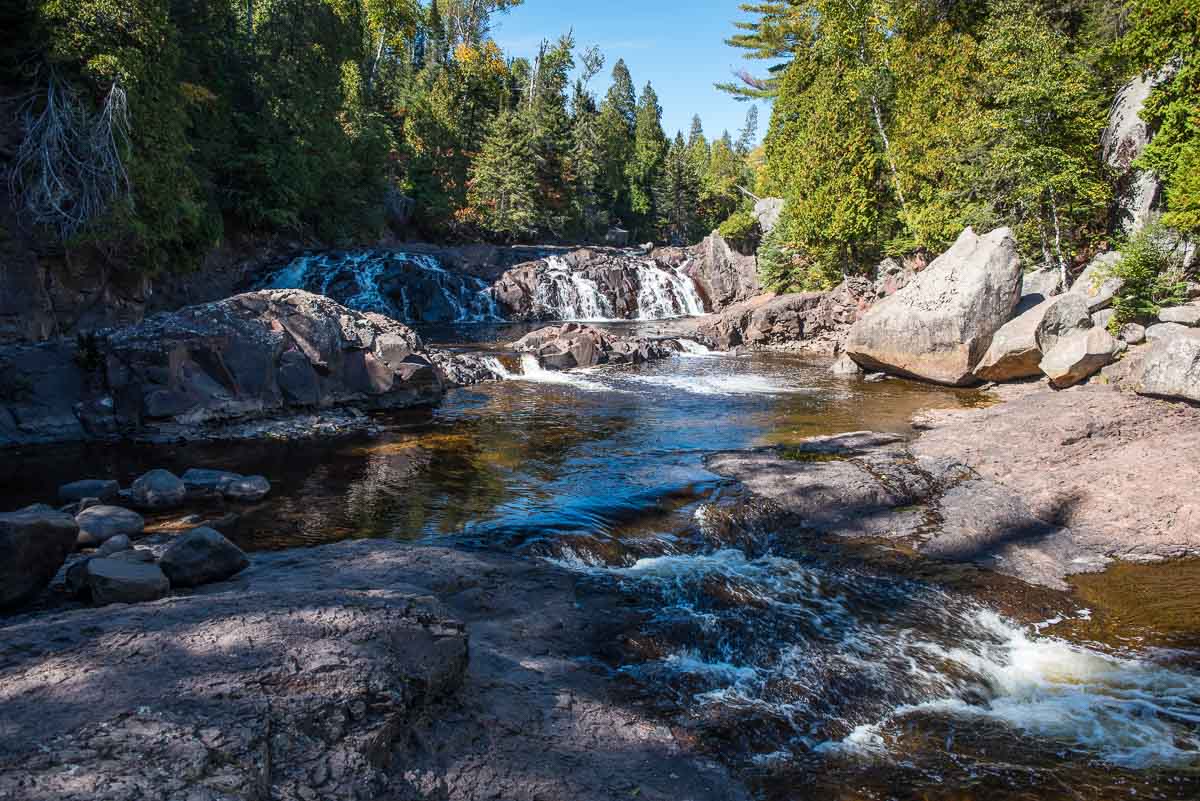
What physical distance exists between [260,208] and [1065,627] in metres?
31.1

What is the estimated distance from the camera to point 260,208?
2897cm

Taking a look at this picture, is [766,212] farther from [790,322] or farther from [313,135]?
[313,135]

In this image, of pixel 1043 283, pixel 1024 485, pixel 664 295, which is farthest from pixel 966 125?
pixel 1024 485

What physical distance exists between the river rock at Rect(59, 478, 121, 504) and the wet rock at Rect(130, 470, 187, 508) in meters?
0.26

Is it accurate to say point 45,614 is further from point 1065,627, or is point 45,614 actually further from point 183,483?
point 1065,627

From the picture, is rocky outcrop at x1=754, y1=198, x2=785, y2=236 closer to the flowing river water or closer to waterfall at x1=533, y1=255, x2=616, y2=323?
waterfall at x1=533, y1=255, x2=616, y2=323

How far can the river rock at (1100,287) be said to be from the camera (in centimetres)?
1392

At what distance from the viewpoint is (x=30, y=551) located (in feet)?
17.5

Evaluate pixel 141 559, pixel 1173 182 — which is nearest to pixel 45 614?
pixel 141 559

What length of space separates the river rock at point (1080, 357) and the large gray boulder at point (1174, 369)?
2454 mm

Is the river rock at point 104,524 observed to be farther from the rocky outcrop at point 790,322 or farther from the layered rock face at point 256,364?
the rocky outcrop at point 790,322

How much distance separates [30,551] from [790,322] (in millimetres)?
22791

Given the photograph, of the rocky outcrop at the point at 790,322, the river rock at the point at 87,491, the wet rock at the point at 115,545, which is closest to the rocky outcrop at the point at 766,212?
the rocky outcrop at the point at 790,322

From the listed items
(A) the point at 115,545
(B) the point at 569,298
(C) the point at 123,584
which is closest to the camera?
(C) the point at 123,584
